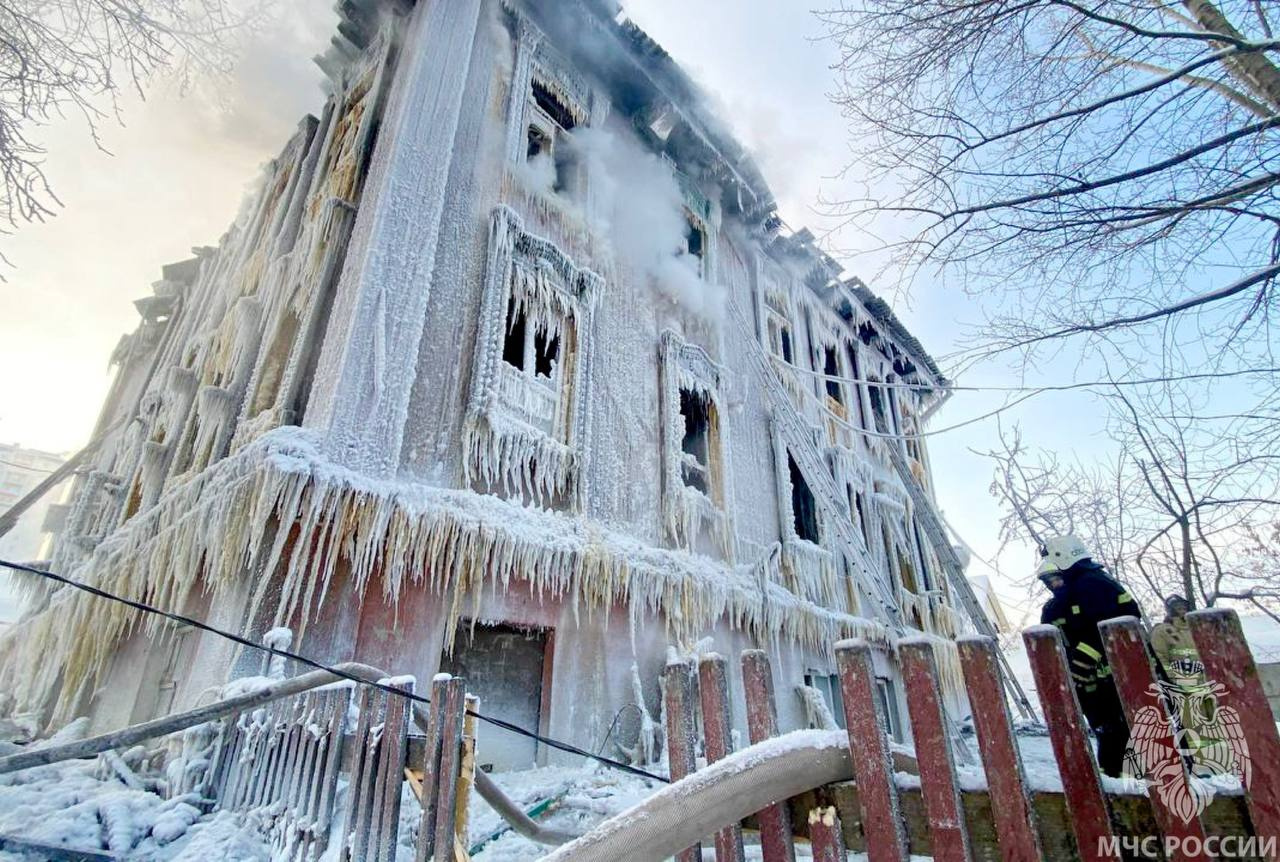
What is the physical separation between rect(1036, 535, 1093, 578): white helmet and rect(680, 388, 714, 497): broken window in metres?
6.00

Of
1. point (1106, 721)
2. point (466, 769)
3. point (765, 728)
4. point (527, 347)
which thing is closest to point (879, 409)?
point (527, 347)

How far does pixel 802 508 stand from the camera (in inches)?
503

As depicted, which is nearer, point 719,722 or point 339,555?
point 719,722

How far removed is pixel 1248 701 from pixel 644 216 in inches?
437

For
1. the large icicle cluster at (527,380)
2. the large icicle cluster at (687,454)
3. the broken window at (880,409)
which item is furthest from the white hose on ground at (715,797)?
the broken window at (880,409)

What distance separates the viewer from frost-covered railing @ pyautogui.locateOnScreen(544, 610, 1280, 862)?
1202 mm

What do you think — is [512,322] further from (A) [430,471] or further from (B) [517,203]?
(A) [430,471]

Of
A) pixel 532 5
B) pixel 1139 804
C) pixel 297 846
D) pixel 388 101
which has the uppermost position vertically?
pixel 532 5

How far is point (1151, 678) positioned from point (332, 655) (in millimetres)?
5838

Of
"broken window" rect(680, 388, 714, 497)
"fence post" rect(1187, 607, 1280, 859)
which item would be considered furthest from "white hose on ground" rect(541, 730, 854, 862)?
"broken window" rect(680, 388, 714, 497)

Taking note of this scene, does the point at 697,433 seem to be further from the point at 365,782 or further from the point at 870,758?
the point at 870,758

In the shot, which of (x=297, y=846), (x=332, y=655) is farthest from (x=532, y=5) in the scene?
(x=297, y=846)

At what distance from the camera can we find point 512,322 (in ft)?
26.9

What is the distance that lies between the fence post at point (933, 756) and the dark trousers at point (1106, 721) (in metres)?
3.10
